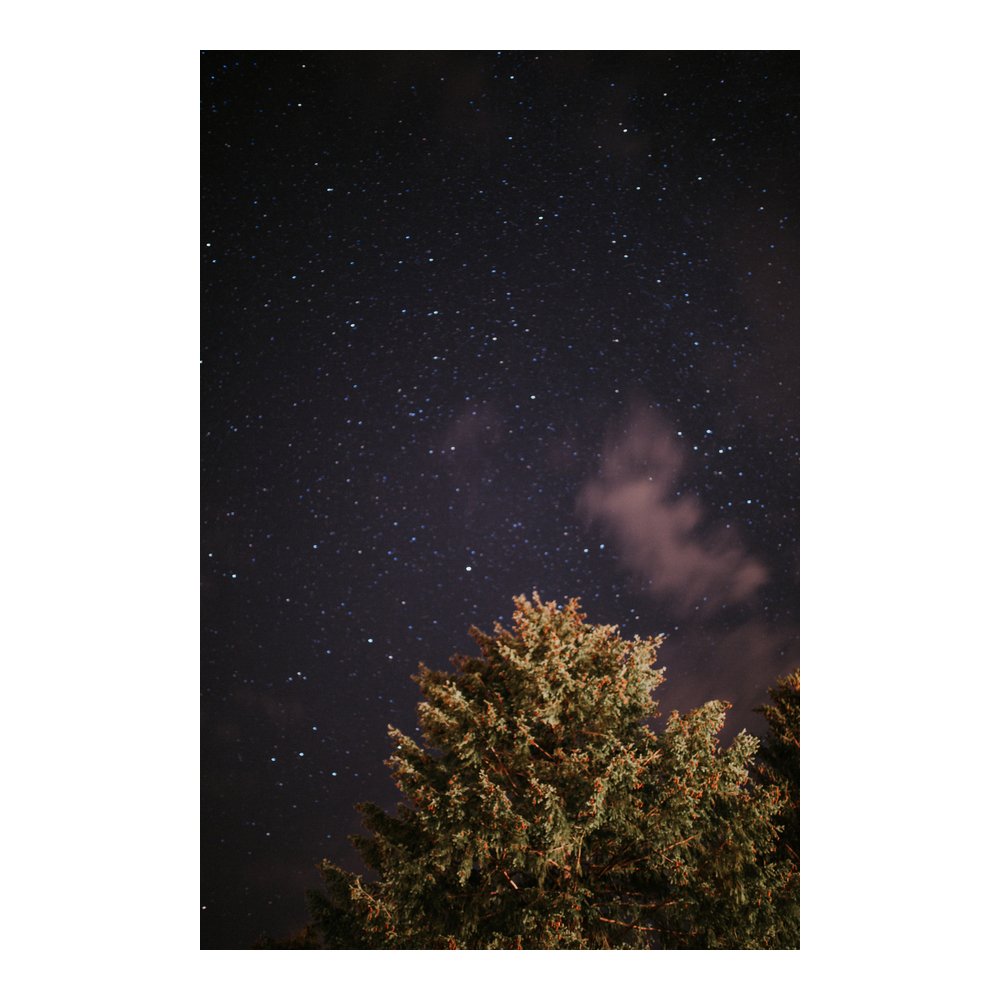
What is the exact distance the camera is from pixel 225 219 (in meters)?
2.62

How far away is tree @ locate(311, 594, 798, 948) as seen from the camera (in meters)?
2.48

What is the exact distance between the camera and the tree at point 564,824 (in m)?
2.48

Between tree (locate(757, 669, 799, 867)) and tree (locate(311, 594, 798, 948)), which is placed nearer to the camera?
tree (locate(311, 594, 798, 948))

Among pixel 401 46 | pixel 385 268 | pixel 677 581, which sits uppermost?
pixel 401 46

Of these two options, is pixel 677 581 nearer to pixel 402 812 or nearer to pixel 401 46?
pixel 402 812

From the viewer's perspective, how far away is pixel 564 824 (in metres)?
2.49

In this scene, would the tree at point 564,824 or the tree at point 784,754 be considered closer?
the tree at point 564,824

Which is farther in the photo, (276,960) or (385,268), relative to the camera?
(385,268)

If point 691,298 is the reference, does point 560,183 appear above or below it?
above

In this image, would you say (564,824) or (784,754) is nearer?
(564,824)
